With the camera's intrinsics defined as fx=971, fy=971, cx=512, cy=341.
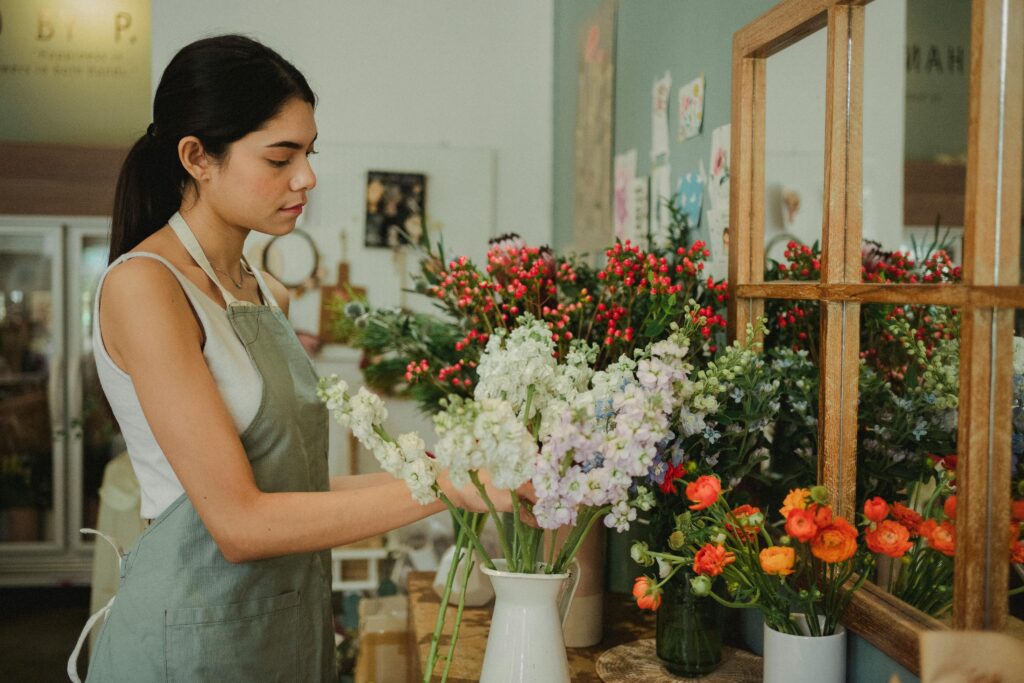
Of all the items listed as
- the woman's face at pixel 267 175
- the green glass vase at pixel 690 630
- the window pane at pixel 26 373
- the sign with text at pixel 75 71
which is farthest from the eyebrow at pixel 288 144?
the window pane at pixel 26 373

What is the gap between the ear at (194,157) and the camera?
4.41ft

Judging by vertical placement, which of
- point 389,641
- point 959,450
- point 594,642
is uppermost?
point 959,450

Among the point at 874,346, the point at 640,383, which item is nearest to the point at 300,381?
the point at 640,383

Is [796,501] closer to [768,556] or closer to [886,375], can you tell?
[768,556]

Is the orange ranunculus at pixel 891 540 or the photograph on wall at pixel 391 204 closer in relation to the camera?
the orange ranunculus at pixel 891 540

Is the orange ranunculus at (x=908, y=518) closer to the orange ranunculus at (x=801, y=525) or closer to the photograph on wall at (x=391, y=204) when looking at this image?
the orange ranunculus at (x=801, y=525)

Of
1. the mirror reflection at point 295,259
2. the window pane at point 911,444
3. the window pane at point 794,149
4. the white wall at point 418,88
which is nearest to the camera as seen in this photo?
the window pane at point 911,444

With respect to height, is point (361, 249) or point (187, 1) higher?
point (187, 1)

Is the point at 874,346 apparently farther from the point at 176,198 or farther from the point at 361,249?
the point at 361,249

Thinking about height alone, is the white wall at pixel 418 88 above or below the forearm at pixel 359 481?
above

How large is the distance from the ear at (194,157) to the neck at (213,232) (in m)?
0.06

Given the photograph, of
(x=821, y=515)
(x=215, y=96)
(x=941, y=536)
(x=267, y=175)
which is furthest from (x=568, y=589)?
(x=215, y=96)

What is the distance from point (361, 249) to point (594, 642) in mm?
2582

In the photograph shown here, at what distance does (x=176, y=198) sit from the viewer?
4.83ft
